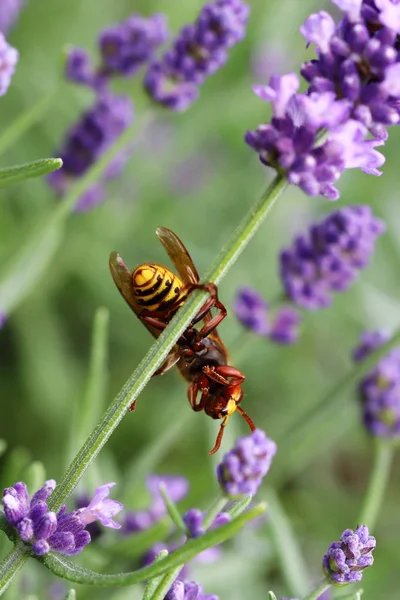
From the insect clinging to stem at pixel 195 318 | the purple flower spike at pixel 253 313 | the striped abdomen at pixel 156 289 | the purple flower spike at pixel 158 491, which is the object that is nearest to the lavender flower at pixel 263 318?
the purple flower spike at pixel 253 313

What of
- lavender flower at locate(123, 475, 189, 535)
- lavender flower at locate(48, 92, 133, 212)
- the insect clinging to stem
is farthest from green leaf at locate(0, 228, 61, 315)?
lavender flower at locate(123, 475, 189, 535)

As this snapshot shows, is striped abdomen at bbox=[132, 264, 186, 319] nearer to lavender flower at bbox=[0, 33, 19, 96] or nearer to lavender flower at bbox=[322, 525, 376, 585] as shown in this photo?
lavender flower at bbox=[0, 33, 19, 96]

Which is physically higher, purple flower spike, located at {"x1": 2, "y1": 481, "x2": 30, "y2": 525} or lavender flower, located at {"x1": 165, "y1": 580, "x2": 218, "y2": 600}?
lavender flower, located at {"x1": 165, "y1": 580, "x2": 218, "y2": 600}

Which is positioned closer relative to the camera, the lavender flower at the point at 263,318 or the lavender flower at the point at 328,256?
the lavender flower at the point at 328,256

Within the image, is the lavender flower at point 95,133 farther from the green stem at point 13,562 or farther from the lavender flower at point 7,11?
the green stem at point 13,562

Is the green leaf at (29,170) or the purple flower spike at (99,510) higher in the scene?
the green leaf at (29,170)

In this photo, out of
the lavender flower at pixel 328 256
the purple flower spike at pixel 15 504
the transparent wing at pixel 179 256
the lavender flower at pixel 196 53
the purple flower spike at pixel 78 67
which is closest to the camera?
the purple flower spike at pixel 15 504
